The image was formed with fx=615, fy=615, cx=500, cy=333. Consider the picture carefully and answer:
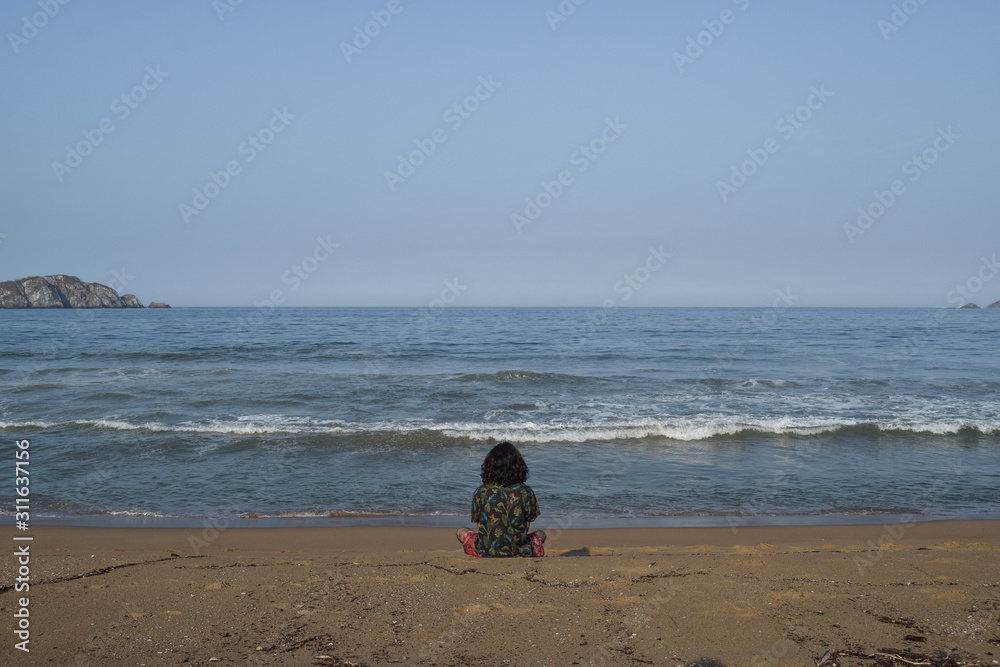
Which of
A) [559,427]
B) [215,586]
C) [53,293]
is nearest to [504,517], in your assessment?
[215,586]

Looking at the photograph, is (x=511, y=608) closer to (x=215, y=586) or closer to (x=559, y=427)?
(x=215, y=586)

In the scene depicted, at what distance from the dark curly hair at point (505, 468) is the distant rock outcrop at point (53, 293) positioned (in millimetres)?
105327

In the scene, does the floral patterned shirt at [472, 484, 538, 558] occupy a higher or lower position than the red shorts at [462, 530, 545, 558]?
higher

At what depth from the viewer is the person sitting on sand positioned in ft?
17.0

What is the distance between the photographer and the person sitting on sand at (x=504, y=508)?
5.17 m

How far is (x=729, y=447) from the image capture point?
36.4 ft

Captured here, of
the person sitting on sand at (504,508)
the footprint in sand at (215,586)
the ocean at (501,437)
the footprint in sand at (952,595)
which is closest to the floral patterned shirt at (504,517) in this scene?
the person sitting on sand at (504,508)

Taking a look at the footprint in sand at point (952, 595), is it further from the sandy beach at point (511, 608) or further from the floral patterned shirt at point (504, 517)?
the floral patterned shirt at point (504, 517)

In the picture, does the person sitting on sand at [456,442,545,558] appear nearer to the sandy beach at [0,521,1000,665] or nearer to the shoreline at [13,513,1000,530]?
the sandy beach at [0,521,1000,665]

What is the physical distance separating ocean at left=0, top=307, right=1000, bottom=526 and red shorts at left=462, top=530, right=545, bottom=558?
2.10m

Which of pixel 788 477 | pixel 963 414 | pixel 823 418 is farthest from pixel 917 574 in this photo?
pixel 963 414

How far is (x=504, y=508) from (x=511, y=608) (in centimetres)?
114

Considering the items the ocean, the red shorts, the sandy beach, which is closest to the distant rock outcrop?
the ocean

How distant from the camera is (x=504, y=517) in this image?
5.23 m
